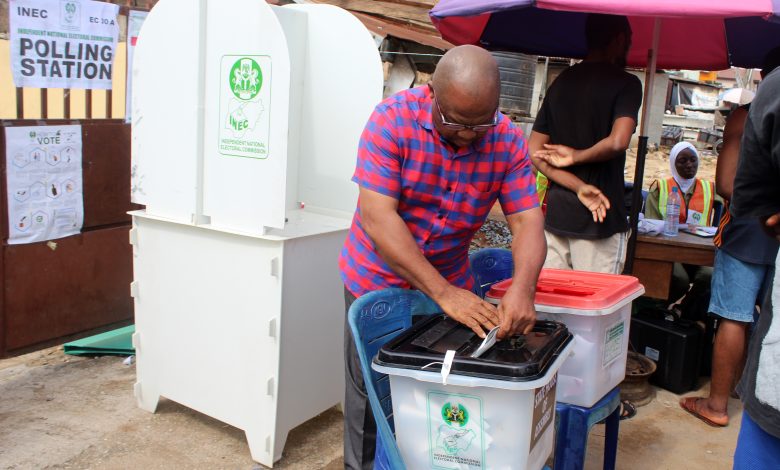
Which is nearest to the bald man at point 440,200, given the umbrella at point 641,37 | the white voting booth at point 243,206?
the white voting booth at point 243,206

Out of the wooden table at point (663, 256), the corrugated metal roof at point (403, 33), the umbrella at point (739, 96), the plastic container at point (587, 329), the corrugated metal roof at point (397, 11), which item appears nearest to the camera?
the plastic container at point (587, 329)

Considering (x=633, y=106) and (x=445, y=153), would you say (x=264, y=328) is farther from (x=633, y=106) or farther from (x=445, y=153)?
(x=633, y=106)

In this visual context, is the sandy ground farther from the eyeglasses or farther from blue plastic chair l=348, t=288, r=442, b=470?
the eyeglasses

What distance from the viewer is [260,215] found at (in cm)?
308

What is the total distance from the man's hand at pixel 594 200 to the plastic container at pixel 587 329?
117 centimetres

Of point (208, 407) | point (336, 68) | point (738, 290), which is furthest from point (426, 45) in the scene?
point (208, 407)

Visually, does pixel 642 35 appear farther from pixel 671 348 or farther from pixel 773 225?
pixel 773 225

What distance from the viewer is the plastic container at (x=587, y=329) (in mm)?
2418

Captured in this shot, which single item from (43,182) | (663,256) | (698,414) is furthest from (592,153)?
(43,182)

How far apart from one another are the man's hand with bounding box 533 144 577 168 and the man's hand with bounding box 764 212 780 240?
1.88 m

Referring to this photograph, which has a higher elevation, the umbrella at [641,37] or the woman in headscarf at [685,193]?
the umbrella at [641,37]

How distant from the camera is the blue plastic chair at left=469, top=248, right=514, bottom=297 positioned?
3168 mm

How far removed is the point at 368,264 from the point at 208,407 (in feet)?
4.96

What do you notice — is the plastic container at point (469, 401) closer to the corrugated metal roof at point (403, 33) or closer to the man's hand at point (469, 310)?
the man's hand at point (469, 310)
